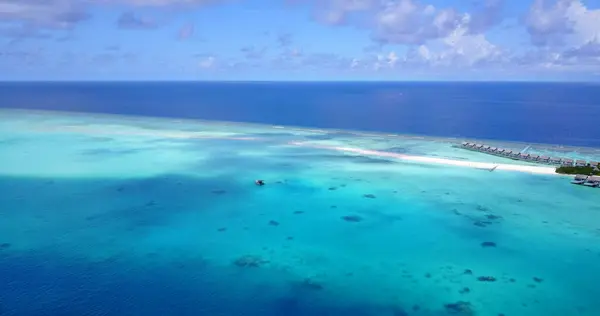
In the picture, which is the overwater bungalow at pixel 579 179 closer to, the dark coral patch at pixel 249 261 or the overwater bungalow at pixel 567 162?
the overwater bungalow at pixel 567 162

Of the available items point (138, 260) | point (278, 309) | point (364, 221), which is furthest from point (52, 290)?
point (364, 221)

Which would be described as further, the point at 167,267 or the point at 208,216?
the point at 208,216

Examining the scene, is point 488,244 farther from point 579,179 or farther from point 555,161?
point 555,161

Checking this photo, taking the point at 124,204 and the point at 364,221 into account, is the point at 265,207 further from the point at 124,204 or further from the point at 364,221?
the point at 124,204

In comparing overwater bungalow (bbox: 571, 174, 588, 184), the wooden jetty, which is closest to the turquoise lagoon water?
overwater bungalow (bbox: 571, 174, 588, 184)

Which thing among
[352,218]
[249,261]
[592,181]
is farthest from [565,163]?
[249,261]

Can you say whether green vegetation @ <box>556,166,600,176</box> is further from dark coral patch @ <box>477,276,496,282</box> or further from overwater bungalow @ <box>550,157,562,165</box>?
dark coral patch @ <box>477,276,496,282</box>

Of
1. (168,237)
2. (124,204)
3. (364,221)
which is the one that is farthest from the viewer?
(124,204)
